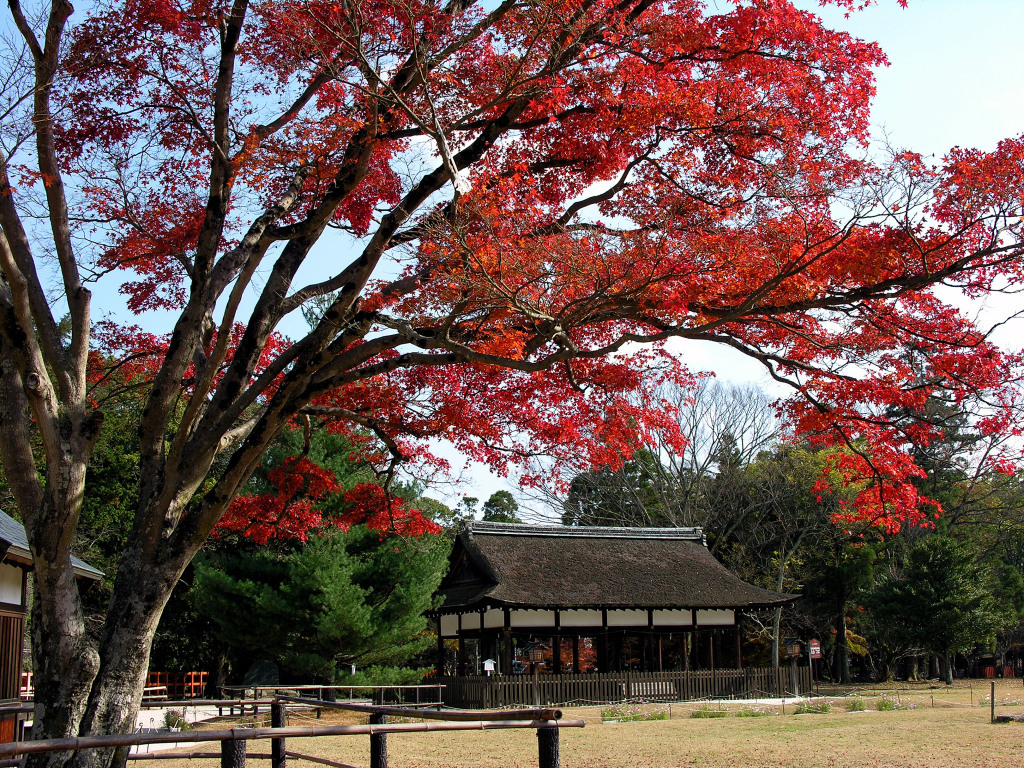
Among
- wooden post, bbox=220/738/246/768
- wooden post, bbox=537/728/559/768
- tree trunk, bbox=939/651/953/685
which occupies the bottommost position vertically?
tree trunk, bbox=939/651/953/685

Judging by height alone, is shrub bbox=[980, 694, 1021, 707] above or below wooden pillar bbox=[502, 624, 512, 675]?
below

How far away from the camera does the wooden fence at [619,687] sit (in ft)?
65.3

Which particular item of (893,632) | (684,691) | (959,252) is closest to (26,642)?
(684,691)

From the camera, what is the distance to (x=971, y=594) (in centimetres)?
3020

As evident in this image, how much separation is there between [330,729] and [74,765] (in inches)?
102

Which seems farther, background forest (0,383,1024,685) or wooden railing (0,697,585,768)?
background forest (0,383,1024,685)

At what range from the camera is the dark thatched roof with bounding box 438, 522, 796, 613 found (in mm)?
21781

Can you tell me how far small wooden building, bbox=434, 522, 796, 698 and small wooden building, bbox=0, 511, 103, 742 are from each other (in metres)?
10.4

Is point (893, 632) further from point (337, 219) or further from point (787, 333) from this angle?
point (337, 219)

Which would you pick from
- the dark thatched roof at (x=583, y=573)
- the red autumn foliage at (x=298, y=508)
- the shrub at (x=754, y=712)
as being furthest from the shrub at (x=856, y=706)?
the red autumn foliage at (x=298, y=508)

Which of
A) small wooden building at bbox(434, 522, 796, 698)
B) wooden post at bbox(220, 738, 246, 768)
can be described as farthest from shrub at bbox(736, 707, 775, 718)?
wooden post at bbox(220, 738, 246, 768)

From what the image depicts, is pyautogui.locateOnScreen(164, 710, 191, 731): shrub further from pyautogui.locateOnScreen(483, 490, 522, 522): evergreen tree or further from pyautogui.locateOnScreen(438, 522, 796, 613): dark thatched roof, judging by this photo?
pyautogui.locateOnScreen(483, 490, 522, 522): evergreen tree

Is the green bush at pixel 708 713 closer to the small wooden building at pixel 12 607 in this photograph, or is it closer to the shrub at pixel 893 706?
the shrub at pixel 893 706

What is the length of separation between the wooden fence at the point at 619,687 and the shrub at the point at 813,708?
88.7 inches
